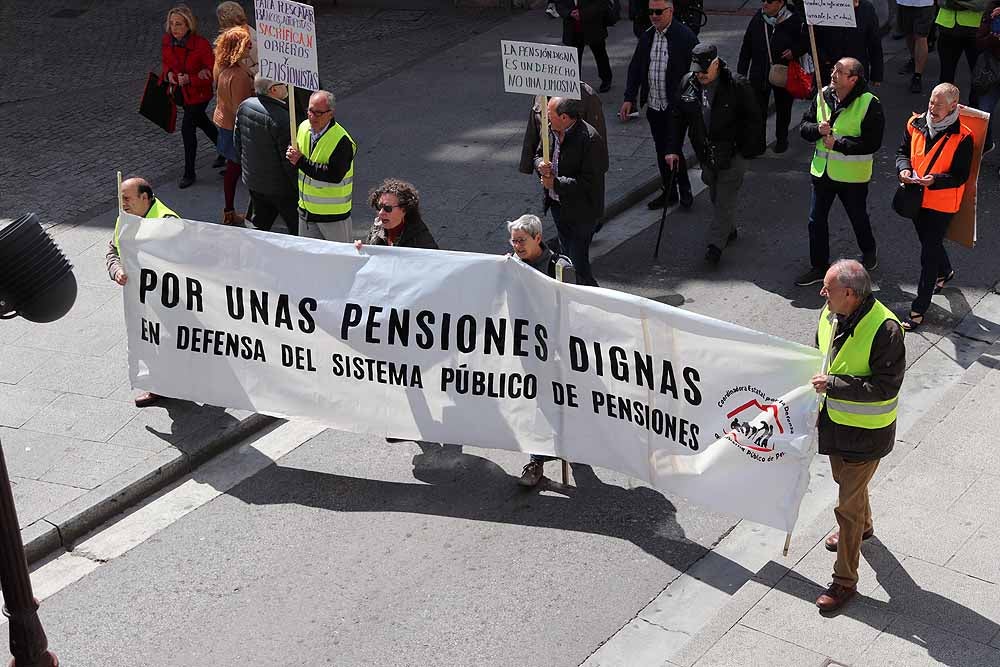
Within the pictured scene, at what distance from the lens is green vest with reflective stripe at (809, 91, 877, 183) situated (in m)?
9.63

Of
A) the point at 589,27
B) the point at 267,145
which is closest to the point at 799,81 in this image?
the point at 589,27

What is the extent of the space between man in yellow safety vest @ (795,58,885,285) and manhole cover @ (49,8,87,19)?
13494mm

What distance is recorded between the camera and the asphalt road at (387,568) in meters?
6.45

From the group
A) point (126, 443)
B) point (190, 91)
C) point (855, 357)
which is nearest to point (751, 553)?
point (855, 357)

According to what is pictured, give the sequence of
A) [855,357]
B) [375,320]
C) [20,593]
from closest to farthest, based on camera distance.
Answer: [20,593] → [855,357] → [375,320]

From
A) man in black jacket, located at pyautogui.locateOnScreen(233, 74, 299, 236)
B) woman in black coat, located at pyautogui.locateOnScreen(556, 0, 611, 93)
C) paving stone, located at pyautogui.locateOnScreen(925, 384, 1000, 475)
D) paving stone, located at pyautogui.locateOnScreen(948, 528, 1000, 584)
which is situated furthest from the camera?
woman in black coat, located at pyautogui.locateOnScreen(556, 0, 611, 93)

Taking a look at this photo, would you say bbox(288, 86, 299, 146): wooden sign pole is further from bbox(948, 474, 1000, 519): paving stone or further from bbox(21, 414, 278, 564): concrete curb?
bbox(948, 474, 1000, 519): paving stone

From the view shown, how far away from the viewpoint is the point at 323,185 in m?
9.52

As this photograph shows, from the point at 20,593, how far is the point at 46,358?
542cm

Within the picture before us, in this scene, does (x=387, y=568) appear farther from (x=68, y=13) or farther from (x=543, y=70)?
(x=68, y=13)

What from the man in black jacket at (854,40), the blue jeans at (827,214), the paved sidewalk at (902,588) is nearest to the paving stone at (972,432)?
the paved sidewalk at (902,588)

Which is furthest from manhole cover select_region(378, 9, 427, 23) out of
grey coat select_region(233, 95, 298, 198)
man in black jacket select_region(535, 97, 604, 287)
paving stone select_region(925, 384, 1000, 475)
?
paving stone select_region(925, 384, 1000, 475)

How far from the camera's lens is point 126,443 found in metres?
8.30

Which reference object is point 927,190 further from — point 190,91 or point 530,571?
point 190,91
